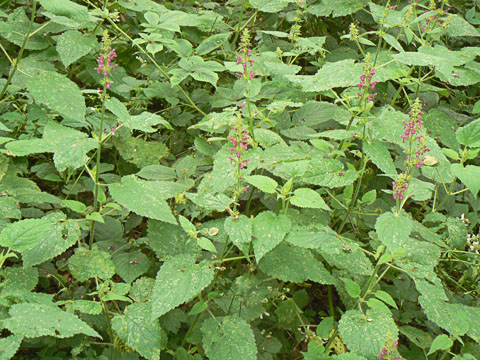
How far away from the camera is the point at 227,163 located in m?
2.15

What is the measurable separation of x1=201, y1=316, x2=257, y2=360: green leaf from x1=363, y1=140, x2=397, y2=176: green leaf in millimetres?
972

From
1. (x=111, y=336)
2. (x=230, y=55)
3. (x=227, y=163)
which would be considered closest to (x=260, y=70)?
(x=230, y=55)

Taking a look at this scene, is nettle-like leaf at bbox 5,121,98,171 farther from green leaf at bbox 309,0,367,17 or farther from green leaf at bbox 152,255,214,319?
green leaf at bbox 309,0,367,17

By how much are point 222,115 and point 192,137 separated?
1.09 meters

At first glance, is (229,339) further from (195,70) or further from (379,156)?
(195,70)

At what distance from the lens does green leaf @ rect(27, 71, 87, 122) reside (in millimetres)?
2371

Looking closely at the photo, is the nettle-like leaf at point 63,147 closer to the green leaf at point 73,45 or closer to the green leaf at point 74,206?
the green leaf at point 74,206

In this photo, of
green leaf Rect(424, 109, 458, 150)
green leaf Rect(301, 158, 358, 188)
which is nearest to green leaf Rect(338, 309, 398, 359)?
green leaf Rect(301, 158, 358, 188)

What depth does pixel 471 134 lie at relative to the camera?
7.63 feet

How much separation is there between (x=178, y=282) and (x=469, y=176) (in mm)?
1370

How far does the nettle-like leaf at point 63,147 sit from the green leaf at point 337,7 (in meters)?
2.26

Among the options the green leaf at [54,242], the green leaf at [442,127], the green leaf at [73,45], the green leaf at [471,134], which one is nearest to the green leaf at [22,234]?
the green leaf at [54,242]

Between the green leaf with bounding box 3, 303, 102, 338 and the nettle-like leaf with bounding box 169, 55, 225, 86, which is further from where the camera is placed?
the nettle-like leaf with bounding box 169, 55, 225, 86

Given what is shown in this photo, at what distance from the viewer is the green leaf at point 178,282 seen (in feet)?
5.97
